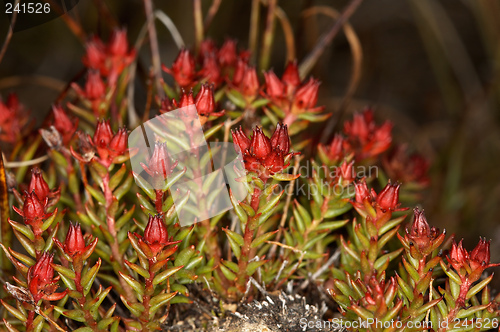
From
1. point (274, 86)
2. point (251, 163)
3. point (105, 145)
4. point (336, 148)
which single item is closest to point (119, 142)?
point (105, 145)

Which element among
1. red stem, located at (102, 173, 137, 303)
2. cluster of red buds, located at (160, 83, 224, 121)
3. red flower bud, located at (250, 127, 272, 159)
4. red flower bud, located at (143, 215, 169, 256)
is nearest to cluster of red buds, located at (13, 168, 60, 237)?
red stem, located at (102, 173, 137, 303)

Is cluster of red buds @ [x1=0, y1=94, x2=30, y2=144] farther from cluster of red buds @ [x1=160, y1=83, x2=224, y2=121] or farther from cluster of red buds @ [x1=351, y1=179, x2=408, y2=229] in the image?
cluster of red buds @ [x1=351, y1=179, x2=408, y2=229]

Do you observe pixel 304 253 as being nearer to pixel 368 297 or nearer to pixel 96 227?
pixel 368 297

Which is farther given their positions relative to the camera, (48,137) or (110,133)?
(48,137)

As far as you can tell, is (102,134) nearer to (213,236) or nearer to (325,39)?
(213,236)

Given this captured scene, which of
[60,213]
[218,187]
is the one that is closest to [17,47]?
[60,213]

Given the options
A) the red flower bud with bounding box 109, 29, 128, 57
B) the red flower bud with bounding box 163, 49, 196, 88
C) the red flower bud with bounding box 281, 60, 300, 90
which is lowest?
the red flower bud with bounding box 281, 60, 300, 90
